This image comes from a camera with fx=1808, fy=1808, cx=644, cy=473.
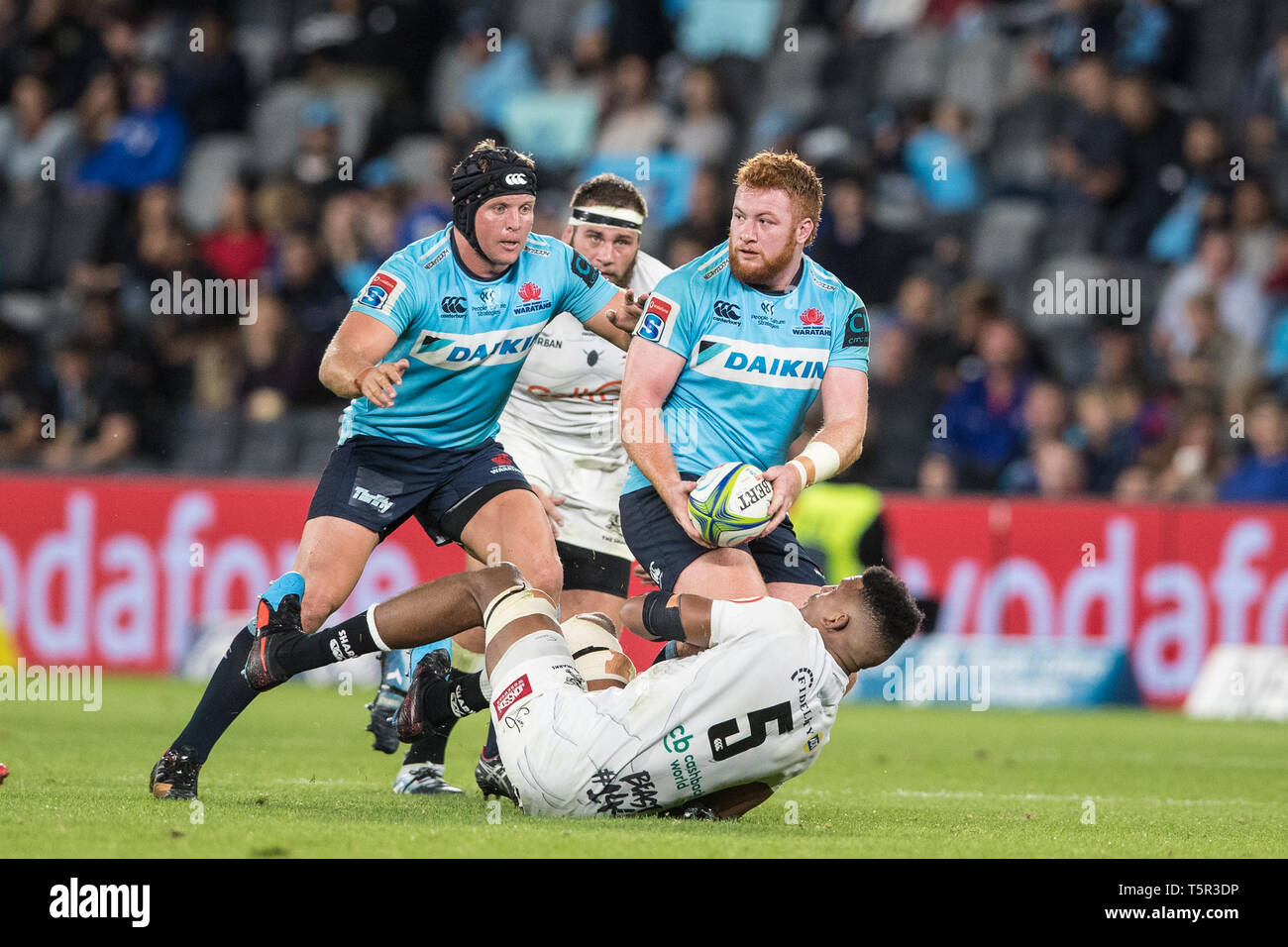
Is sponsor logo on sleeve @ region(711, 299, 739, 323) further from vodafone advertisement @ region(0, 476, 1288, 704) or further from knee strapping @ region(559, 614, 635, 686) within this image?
vodafone advertisement @ region(0, 476, 1288, 704)

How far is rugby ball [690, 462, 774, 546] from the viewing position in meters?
6.94

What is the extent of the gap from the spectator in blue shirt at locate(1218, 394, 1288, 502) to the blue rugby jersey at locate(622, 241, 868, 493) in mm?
7354

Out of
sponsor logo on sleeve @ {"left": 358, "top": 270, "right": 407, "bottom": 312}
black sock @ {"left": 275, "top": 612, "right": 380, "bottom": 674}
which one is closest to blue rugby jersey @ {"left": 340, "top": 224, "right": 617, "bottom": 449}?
sponsor logo on sleeve @ {"left": 358, "top": 270, "right": 407, "bottom": 312}

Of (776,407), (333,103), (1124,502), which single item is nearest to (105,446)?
(333,103)

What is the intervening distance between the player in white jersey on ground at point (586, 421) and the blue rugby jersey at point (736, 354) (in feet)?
5.38

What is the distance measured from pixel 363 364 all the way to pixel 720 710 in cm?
208

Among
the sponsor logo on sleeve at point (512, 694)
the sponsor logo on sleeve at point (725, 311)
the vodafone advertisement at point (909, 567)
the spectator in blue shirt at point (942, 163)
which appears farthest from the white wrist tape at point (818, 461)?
the spectator in blue shirt at point (942, 163)

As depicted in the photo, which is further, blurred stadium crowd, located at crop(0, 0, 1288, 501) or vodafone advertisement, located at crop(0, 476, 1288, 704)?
blurred stadium crowd, located at crop(0, 0, 1288, 501)

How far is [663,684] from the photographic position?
243 inches

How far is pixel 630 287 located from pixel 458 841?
4173 mm

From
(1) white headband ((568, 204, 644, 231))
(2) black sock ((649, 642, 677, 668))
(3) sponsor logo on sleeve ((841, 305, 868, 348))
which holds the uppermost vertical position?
(1) white headband ((568, 204, 644, 231))

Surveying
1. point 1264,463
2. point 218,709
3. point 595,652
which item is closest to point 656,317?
point 595,652

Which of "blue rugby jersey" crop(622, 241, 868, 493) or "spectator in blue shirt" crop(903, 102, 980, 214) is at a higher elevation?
"spectator in blue shirt" crop(903, 102, 980, 214)

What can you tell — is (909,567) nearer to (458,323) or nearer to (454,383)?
(454,383)
